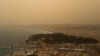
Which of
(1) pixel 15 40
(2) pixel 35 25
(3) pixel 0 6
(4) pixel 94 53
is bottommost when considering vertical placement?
(4) pixel 94 53

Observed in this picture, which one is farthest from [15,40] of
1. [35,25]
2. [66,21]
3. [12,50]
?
[66,21]

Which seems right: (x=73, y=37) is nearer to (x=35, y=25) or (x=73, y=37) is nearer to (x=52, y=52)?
(x=52, y=52)

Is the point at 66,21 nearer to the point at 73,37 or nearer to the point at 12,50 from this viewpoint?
the point at 73,37

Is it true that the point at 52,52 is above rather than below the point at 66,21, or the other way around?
below

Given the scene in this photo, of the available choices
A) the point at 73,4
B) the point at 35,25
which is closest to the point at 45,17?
the point at 35,25

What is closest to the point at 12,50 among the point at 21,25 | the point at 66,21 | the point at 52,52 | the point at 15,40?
the point at 15,40

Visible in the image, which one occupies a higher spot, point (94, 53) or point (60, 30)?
point (60, 30)
